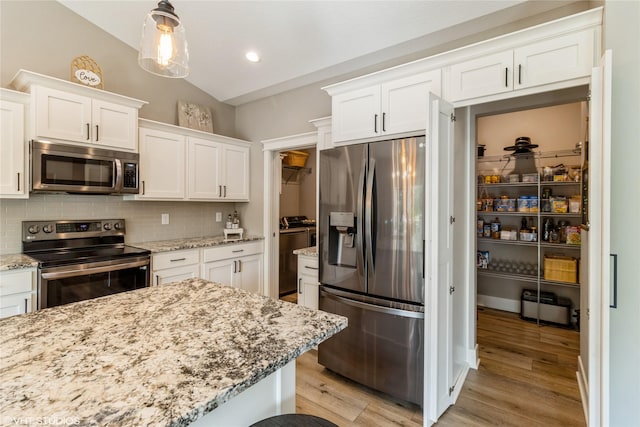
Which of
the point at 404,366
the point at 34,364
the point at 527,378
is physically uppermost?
the point at 34,364

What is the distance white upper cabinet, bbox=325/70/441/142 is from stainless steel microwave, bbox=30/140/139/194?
6.45 ft

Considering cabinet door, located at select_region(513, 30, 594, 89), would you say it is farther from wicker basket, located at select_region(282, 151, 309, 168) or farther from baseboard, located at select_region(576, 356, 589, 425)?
wicker basket, located at select_region(282, 151, 309, 168)

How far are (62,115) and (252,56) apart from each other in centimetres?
176

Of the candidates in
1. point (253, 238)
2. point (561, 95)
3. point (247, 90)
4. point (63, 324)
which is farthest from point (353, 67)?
point (63, 324)

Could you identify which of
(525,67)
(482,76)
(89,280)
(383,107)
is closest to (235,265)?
(89,280)

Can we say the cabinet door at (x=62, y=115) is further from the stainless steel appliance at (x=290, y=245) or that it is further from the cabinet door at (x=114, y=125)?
the stainless steel appliance at (x=290, y=245)

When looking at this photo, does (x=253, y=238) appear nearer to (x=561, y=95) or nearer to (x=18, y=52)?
(x=18, y=52)

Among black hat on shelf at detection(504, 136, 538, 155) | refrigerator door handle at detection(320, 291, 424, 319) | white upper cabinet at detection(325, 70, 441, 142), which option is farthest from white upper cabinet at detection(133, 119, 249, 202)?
black hat on shelf at detection(504, 136, 538, 155)

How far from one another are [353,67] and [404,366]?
2.74 meters

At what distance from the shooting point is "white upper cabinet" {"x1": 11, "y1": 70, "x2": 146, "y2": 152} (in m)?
2.39

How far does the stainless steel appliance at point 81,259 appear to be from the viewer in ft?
7.51

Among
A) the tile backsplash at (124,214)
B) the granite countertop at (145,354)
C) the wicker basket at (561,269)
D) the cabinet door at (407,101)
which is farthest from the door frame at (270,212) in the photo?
the wicker basket at (561,269)

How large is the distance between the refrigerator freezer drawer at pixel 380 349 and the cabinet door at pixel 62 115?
2.49m

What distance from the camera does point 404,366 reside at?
6.84 feet
